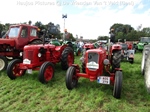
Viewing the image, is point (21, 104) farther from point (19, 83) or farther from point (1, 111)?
point (19, 83)

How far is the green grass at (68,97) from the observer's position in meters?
3.43

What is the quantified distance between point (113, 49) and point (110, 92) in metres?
1.70

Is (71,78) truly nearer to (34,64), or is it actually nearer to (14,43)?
(34,64)

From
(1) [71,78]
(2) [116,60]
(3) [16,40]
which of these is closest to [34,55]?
(1) [71,78]

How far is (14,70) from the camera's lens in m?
5.55

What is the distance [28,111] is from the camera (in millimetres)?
3377

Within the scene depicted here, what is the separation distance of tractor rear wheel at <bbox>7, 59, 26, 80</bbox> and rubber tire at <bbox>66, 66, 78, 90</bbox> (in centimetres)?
218

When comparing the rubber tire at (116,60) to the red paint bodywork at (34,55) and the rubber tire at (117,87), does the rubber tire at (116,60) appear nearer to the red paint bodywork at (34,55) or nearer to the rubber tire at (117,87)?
the rubber tire at (117,87)

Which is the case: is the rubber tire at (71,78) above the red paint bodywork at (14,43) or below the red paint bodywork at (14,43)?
below

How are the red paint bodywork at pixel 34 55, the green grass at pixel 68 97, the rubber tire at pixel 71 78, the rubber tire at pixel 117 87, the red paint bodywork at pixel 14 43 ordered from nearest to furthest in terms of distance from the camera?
1. the green grass at pixel 68 97
2. the rubber tire at pixel 117 87
3. the rubber tire at pixel 71 78
4. the red paint bodywork at pixel 34 55
5. the red paint bodywork at pixel 14 43

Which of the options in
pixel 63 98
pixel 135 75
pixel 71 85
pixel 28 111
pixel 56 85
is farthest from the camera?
pixel 135 75

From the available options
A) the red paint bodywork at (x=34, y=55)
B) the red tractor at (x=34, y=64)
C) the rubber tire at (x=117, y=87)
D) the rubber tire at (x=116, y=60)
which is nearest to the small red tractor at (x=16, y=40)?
the red paint bodywork at (x=34, y=55)

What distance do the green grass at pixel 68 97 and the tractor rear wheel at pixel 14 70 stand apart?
0.78ft

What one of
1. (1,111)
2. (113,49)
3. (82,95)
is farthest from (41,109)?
(113,49)
